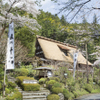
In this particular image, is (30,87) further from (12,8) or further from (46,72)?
(12,8)

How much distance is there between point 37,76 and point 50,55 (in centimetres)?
338

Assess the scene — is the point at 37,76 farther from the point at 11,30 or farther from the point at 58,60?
the point at 11,30

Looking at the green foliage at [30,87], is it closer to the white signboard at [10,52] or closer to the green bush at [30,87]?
the green bush at [30,87]

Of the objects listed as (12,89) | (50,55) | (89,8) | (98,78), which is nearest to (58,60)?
(50,55)

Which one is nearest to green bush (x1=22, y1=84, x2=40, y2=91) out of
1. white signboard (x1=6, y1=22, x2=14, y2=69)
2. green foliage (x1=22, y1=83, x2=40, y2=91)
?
green foliage (x1=22, y1=83, x2=40, y2=91)

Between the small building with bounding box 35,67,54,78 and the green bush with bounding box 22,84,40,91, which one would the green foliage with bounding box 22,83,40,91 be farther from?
the small building with bounding box 35,67,54,78

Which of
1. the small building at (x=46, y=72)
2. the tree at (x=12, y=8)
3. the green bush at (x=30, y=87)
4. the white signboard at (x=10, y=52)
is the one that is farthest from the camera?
the small building at (x=46, y=72)

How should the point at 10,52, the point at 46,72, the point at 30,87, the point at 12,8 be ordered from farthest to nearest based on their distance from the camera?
the point at 46,72, the point at 30,87, the point at 12,8, the point at 10,52

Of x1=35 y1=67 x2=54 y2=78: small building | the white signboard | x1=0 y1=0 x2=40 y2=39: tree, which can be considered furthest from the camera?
x1=35 y1=67 x2=54 y2=78: small building

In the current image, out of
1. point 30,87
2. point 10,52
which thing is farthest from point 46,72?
point 10,52

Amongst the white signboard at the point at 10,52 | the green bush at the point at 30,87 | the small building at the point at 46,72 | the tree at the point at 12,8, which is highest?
the tree at the point at 12,8

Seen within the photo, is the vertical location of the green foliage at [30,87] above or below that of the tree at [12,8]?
below

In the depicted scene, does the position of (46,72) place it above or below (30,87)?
above

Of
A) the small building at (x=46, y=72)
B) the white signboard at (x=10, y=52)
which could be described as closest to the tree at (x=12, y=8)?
the white signboard at (x=10, y=52)
